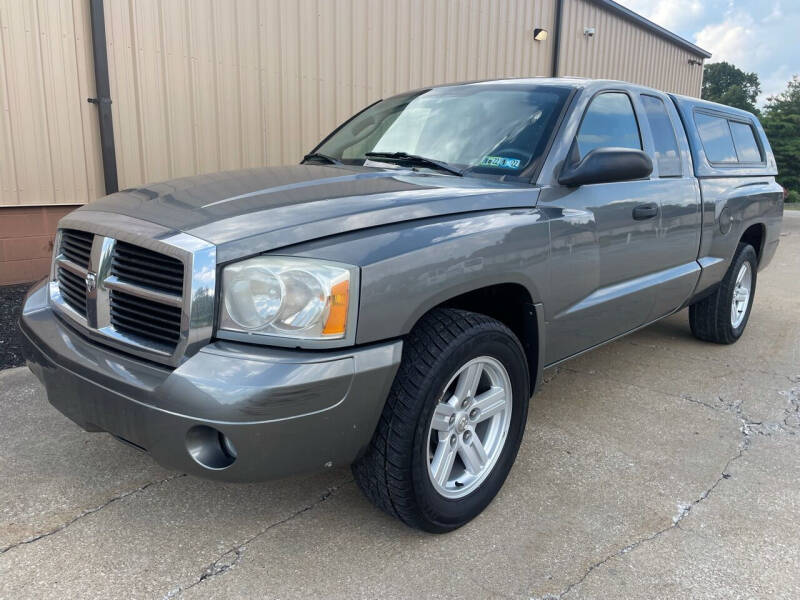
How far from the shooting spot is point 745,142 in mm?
4977

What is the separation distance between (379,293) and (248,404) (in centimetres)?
52

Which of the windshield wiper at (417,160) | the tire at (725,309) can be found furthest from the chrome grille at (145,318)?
the tire at (725,309)

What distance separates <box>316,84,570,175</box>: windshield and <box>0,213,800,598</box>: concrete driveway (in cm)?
142

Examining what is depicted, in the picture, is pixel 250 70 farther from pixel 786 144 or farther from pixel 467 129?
pixel 786 144

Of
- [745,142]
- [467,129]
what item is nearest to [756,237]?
[745,142]

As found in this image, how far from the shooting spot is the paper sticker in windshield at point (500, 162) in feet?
9.52

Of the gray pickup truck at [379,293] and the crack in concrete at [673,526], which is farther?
the crack in concrete at [673,526]

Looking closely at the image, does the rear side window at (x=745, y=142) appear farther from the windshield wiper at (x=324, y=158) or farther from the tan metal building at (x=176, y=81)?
the tan metal building at (x=176, y=81)

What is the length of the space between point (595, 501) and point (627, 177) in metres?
1.45

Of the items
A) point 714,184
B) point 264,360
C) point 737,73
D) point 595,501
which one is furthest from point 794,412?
point 737,73

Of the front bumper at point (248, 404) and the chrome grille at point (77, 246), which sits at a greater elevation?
the chrome grille at point (77, 246)

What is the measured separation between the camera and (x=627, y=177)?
2963mm

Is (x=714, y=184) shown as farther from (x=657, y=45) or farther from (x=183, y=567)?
(x=657, y=45)

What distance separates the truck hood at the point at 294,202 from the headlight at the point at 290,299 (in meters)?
0.08
